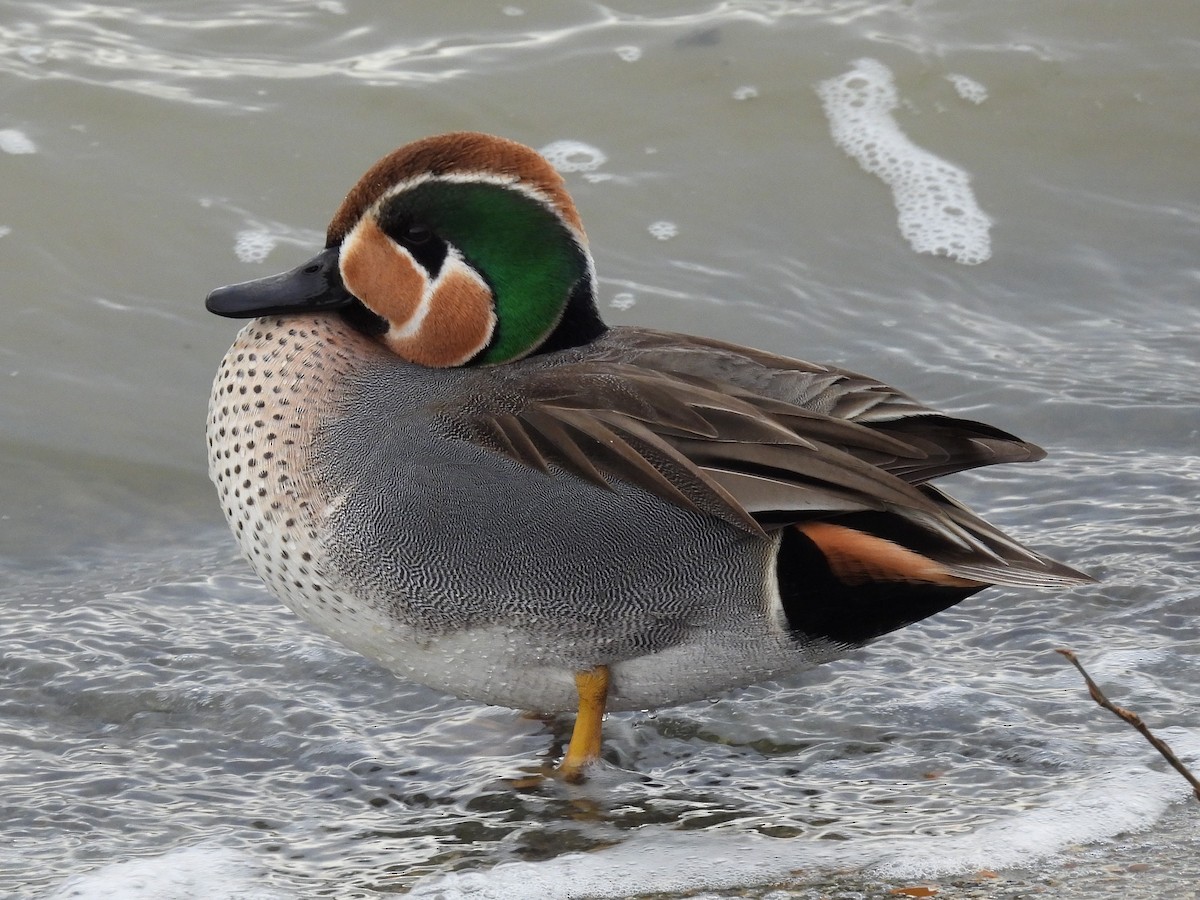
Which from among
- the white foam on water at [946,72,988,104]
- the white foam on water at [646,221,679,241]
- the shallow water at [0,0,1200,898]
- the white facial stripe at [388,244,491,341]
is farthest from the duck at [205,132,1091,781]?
the white foam on water at [946,72,988,104]

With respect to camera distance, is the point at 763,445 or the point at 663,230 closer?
the point at 763,445

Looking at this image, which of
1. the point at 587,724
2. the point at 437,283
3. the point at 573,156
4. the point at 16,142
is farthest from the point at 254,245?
the point at 587,724

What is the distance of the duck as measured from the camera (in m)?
3.00

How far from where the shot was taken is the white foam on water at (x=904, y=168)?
20.4 feet

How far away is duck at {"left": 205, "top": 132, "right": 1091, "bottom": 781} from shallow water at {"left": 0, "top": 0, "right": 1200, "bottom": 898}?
0.34 meters

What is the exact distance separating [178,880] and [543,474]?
99cm

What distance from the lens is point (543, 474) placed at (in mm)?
3014

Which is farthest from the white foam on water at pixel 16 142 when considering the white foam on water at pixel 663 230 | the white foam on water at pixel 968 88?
the white foam on water at pixel 968 88

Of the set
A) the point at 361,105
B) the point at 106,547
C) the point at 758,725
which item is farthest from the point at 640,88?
the point at 758,725

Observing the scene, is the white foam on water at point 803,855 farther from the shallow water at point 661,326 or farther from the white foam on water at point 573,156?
the white foam on water at point 573,156

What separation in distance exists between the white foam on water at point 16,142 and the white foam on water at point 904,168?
10.6ft

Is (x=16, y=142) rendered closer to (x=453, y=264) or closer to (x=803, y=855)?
(x=453, y=264)

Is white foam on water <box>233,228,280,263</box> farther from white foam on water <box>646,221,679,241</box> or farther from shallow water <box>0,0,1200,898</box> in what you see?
white foam on water <box>646,221,679,241</box>

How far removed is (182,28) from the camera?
265 inches
